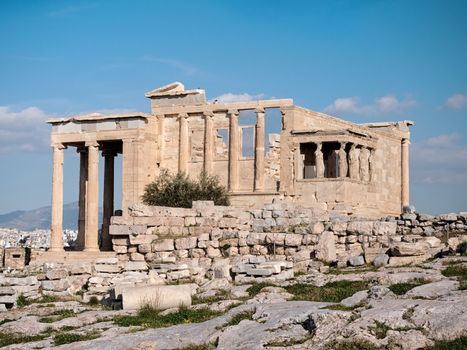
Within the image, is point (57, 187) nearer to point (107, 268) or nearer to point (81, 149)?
point (81, 149)

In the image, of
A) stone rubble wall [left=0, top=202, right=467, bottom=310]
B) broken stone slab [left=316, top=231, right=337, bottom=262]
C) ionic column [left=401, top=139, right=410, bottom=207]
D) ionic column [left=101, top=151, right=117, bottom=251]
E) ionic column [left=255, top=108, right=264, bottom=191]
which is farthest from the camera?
ionic column [left=401, top=139, right=410, bottom=207]

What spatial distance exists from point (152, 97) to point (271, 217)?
21.1 meters

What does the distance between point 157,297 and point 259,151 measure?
92.7ft

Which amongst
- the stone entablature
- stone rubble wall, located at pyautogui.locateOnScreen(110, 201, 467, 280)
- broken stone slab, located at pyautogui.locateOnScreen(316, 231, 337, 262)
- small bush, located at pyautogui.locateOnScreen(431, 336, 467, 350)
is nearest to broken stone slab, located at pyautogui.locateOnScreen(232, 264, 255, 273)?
stone rubble wall, located at pyautogui.locateOnScreen(110, 201, 467, 280)

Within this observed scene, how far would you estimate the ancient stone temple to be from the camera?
144ft

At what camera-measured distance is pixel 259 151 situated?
45.1 m

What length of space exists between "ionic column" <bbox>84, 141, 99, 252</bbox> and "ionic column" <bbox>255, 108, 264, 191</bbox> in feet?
23.6

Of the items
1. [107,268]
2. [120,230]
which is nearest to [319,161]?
[120,230]

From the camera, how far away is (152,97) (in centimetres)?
4719

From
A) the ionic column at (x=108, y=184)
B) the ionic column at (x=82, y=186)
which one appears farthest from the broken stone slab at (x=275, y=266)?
the ionic column at (x=82, y=186)

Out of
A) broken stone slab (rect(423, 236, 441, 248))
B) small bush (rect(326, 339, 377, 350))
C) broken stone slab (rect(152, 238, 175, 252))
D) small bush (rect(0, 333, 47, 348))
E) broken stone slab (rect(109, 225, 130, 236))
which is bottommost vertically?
small bush (rect(0, 333, 47, 348))

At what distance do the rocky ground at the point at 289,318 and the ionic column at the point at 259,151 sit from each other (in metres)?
24.8

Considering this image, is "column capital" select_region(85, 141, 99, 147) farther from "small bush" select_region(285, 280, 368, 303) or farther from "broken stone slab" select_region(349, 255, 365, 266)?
"small bush" select_region(285, 280, 368, 303)

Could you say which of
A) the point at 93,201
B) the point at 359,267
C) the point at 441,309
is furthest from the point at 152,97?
the point at 441,309
